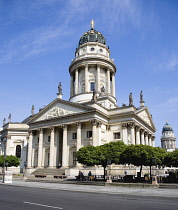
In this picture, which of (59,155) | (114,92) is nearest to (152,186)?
(59,155)

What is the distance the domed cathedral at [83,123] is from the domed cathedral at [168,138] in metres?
120

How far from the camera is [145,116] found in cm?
5175

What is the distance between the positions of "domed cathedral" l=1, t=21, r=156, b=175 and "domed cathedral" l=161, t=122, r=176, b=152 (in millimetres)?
119717

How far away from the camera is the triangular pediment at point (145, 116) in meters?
47.8

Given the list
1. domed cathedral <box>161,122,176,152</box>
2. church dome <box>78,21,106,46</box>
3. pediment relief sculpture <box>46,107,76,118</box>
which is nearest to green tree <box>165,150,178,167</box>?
pediment relief sculpture <box>46,107,76,118</box>

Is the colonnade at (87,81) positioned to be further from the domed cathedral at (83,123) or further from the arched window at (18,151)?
the arched window at (18,151)

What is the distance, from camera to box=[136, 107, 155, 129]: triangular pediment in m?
47.8

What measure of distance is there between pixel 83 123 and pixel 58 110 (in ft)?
22.4

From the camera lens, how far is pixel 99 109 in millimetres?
42688

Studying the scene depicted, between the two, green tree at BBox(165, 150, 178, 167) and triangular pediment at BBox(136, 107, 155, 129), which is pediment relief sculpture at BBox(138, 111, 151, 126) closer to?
triangular pediment at BBox(136, 107, 155, 129)

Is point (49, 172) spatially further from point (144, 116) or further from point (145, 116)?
point (145, 116)

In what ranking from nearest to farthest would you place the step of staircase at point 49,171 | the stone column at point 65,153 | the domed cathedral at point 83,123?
the step of staircase at point 49,171, the domed cathedral at point 83,123, the stone column at point 65,153

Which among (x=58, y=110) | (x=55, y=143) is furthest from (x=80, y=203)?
(x=58, y=110)

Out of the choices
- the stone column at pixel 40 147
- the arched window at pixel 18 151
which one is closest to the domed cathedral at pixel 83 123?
the stone column at pixel 40 147
